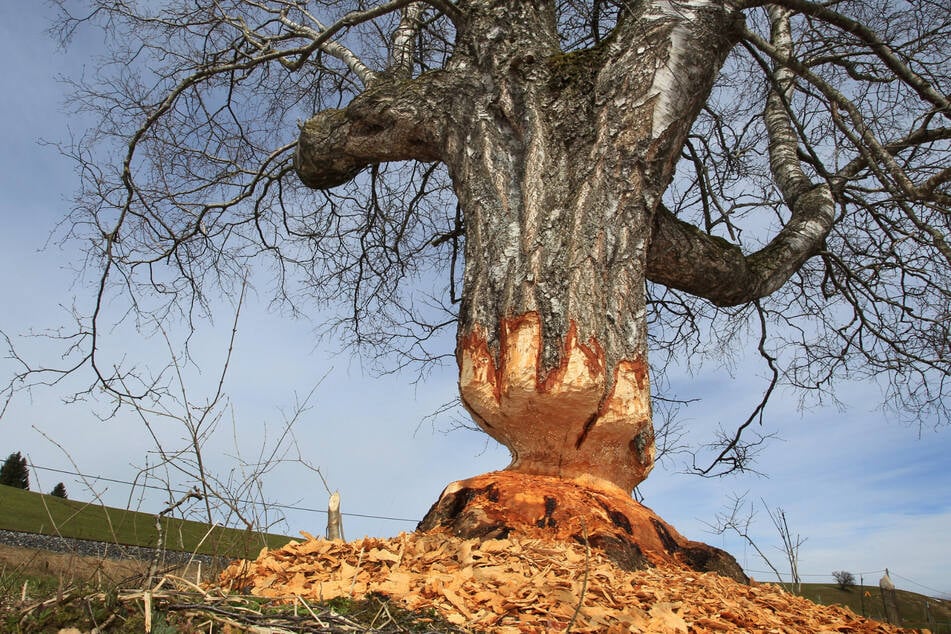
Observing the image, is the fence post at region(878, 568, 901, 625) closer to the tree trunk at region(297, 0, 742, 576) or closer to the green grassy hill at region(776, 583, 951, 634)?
the green grassy hill at region(776, 583, 951, 634)

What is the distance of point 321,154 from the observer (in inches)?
218

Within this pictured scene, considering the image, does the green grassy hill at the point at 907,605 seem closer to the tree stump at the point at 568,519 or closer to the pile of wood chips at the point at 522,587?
the tree stump at the point at 568,519

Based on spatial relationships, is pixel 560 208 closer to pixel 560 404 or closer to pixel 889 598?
pixel 560 404

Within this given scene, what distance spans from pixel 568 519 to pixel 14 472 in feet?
54.3

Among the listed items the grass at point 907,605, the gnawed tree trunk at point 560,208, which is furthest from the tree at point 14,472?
the grass at point 907,605

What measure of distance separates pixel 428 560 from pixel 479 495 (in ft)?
2.72

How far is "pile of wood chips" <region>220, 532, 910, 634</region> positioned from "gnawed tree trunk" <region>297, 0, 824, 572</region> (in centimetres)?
45

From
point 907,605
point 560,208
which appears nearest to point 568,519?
point 560,208

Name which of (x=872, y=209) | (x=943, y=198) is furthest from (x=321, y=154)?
(x=872, y=209)

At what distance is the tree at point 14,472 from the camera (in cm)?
1530

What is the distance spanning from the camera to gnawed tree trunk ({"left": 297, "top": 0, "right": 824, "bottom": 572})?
12.9 ft

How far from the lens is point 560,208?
13.9ft

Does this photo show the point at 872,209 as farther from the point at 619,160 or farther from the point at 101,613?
the point at 101,613

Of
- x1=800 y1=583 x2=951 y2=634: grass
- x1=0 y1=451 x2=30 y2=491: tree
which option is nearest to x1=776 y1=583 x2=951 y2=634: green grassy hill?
x1=800 y1=583 x2=951 y2=634: grass
